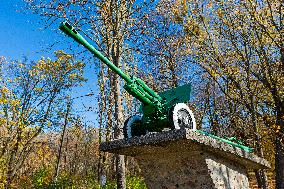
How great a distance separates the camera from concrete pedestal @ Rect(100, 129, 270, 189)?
15.9 ft

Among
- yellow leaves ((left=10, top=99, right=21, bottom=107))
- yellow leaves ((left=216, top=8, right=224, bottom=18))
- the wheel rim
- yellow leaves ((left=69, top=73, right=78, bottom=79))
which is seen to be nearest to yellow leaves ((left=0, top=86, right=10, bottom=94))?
yellow leaves ((left=10, top=99, right=21, bottom=107))

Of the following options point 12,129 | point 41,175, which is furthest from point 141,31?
point 41,175

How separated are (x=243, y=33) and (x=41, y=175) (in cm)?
2084

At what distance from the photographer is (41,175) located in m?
26.0

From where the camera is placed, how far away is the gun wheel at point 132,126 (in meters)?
6.01

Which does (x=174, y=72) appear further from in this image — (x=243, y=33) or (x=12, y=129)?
(x=12, y=129)

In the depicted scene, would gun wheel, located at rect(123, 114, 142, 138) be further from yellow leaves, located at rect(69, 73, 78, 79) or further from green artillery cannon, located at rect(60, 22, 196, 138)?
Answer: yellow leaves, located at rect(69, 73, 78, 79)

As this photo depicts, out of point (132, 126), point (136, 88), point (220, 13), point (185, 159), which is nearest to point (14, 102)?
point (220, 13)

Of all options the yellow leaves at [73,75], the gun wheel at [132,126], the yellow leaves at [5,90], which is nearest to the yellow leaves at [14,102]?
the yellow leaves at [5,90]

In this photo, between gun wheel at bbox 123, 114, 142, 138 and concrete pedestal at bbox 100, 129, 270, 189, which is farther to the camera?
gun wheel at bbox 123, 114, 142, 138

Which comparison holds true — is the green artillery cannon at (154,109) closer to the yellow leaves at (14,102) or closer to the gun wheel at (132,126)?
the gun wheel at (132,126)

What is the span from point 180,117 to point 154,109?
511 mm

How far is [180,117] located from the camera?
5.69 metres

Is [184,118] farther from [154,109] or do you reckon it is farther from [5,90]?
[5,90]
